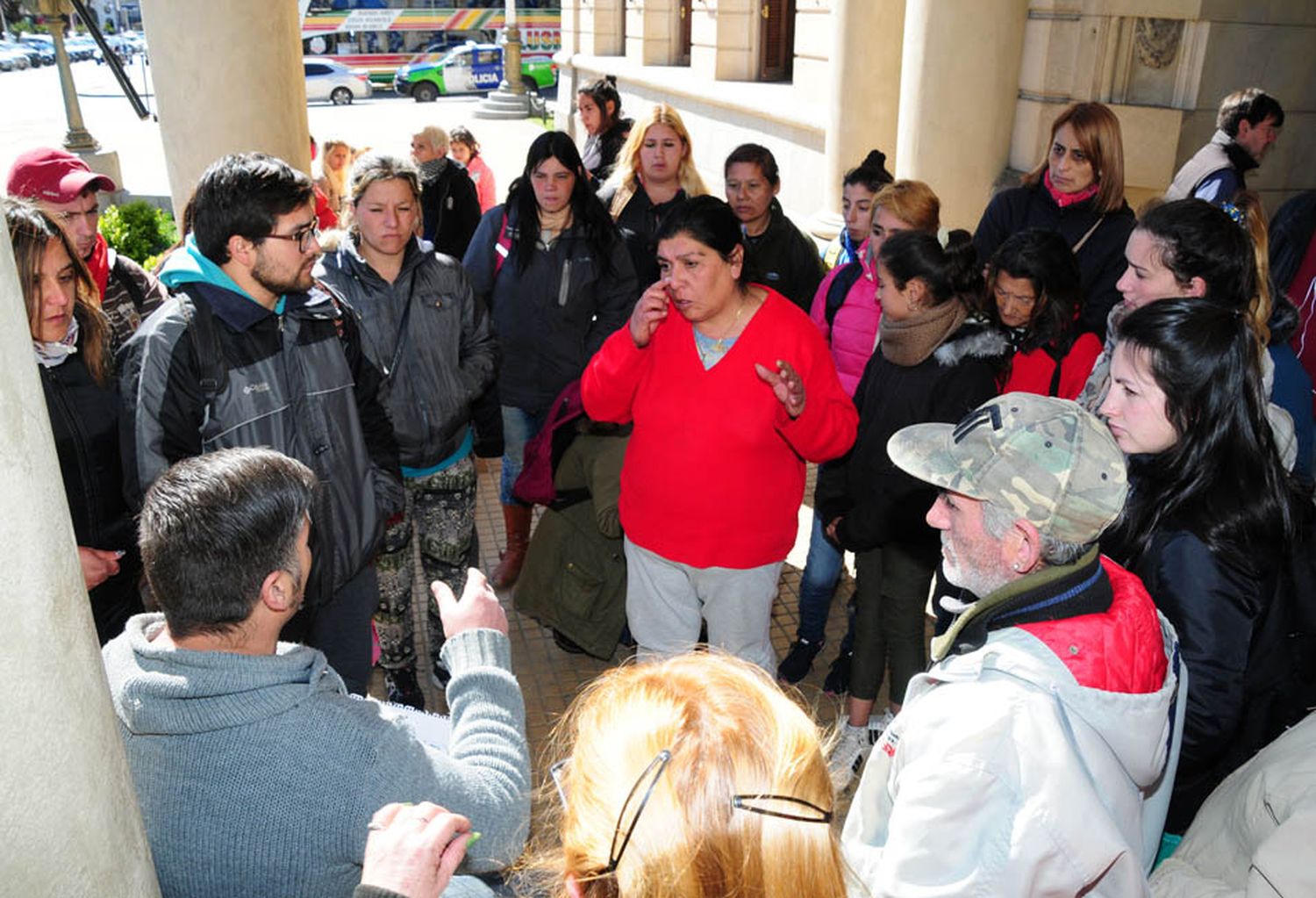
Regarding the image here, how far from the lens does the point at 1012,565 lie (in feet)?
6.19

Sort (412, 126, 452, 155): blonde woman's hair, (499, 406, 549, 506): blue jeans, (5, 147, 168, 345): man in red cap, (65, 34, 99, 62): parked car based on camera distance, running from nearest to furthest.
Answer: (5, 147, 168, 345): man in red cap < (499, 406, 549, 506): blue jeans < (412, 126, 452, 155): blonde woman's hair < (65, 34, 99, 62): parked car

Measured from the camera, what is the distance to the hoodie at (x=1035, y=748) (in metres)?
1.60

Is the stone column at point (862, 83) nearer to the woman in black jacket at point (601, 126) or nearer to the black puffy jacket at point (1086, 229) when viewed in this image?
the woman in black jacket at point (601, 126)

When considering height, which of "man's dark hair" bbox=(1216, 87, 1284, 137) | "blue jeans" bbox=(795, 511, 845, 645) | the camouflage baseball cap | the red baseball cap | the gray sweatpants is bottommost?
"blue jeans" bbox=(795, 511, 845, 645)

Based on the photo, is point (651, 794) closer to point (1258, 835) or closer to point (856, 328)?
point (1258, 835)

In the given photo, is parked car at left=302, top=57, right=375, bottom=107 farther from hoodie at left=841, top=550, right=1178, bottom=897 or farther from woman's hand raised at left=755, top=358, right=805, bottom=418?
hoodie at left=841, top=550, right=1178, bottom=897

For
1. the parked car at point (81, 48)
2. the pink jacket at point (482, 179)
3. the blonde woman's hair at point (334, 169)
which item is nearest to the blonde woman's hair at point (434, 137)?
the blonde woman's hair at point (334, 169)

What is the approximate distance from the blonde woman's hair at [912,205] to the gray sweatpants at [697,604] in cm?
174

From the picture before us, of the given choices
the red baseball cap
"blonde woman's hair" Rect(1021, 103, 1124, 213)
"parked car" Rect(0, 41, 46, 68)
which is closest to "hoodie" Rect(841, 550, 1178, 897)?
"blonde woman's hair" Rect(1021, 103, 1124, 213)

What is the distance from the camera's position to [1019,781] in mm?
1608

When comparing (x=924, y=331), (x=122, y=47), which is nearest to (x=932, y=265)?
(x=924, y=331)

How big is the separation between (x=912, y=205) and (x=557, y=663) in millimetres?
2552

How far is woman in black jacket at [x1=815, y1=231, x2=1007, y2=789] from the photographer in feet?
11.2

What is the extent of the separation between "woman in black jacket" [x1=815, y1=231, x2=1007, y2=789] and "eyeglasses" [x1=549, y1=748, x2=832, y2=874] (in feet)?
7.21
